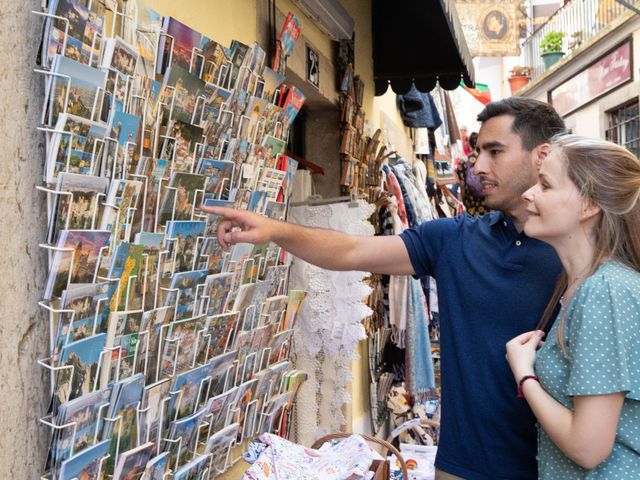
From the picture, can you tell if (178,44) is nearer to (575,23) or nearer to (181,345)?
(181,345)

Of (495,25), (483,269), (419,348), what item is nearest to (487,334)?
(483,269)

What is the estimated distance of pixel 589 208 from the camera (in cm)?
193

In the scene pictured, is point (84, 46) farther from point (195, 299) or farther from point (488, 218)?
point (488, 218)

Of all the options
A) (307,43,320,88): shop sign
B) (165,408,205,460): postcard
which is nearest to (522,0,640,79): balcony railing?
(307,43,320,88): shop sign

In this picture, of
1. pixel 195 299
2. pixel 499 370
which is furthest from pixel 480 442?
pixel 195 299

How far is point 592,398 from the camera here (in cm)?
173

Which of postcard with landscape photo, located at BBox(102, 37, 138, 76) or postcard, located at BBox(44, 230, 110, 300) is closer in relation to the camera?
postcard, located at BBox(44, 230, 110, 300)

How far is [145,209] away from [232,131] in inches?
25.1

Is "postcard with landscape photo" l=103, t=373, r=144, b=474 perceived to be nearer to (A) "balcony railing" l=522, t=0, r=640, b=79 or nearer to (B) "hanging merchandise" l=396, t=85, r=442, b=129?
(B) "hanging merchandise" l=396, t=85, r=442, b=129

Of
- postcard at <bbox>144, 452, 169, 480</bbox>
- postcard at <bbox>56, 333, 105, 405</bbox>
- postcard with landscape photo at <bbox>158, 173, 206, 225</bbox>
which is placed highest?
postcard with landscape photo at <bbox>158, 173, 206, 225</bbox>

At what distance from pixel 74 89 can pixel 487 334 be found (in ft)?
4.85

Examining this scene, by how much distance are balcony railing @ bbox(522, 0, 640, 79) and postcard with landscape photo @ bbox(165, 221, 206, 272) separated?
47.8 ft

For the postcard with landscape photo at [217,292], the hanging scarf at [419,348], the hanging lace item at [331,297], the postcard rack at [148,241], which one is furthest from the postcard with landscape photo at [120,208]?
the hanging scarf at [419,348]

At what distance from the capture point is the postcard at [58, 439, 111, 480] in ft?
5.51
